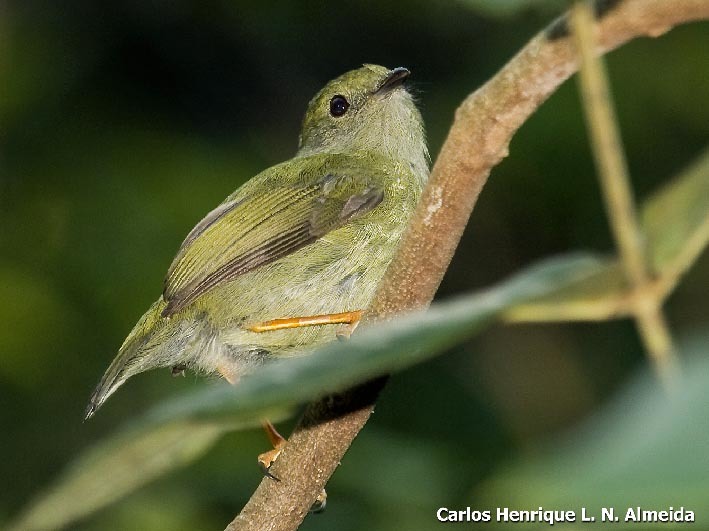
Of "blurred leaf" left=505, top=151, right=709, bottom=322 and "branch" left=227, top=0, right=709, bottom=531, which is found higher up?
"branch" left=227, top=0, right=709, bottom=531

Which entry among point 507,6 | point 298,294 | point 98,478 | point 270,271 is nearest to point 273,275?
point 270,271

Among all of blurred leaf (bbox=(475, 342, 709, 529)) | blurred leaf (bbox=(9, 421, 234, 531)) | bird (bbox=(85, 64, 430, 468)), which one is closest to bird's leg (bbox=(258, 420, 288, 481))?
bird (bbox=(85, 64, 430, 468))

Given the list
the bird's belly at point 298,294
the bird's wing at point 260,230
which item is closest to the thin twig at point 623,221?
the bird's belly at point 298,294

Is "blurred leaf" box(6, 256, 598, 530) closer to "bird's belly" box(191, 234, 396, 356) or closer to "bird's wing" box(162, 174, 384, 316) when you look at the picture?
"bird's belly" box(191, 234, 396, 356)

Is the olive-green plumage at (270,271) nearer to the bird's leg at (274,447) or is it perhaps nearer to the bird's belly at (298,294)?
the bird's belly at (298,294)

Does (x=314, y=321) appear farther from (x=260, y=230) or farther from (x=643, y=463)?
(x=643, y=463)

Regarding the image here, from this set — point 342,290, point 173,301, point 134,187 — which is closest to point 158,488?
point 173,301
